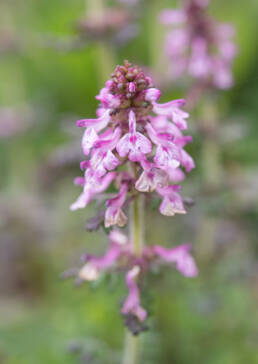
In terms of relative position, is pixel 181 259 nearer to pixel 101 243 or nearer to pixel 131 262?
pixel 131 262

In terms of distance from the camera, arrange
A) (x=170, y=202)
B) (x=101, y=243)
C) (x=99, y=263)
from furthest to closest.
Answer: (x=101, y=243) < (x=99, y=263) < (x=170, y=202)

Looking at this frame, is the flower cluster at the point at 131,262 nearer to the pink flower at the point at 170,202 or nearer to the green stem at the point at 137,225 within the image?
the green stem at the point at 137,225

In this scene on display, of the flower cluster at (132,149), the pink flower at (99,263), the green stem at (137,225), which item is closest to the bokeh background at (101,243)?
the pink flower at (99,263)

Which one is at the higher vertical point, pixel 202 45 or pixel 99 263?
pixel 202 45

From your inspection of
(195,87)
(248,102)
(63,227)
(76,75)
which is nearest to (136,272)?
(195,87)

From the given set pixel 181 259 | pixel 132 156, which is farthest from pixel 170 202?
pixel 181 259

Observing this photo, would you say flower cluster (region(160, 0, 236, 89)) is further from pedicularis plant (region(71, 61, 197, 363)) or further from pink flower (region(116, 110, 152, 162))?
pink flower (region(116, 110, 152, 162))

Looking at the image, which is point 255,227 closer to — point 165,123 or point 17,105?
point 165,123
